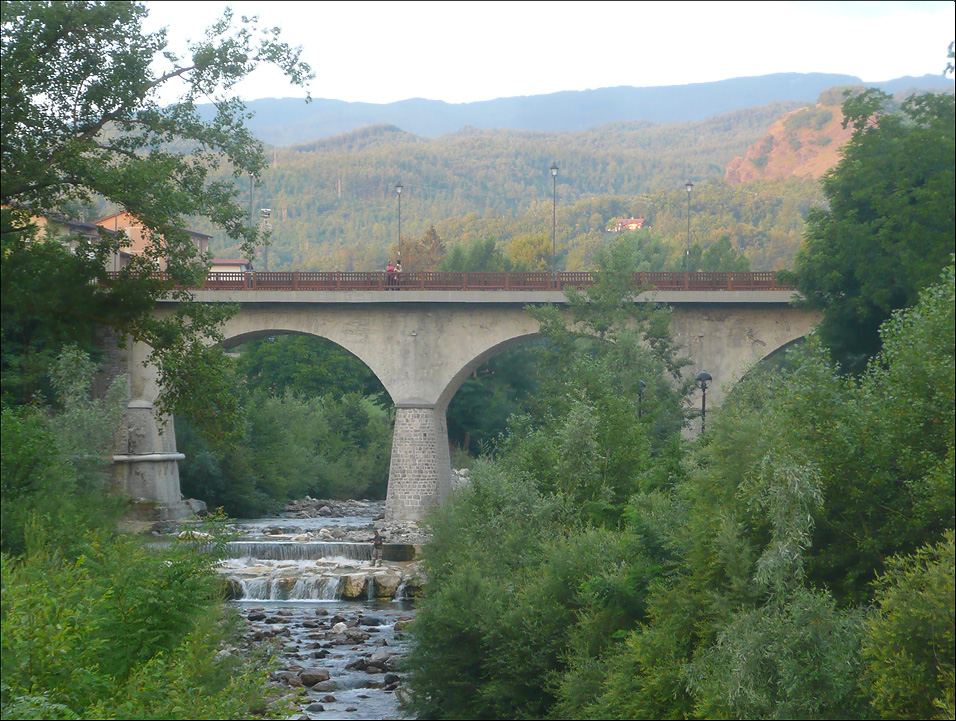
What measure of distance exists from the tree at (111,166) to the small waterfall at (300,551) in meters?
12.7

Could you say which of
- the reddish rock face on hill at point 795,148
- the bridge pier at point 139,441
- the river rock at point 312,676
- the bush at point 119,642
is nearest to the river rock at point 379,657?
the river rock at point 312,676

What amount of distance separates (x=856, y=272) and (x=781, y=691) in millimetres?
10019

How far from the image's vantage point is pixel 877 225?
1770 centimetres

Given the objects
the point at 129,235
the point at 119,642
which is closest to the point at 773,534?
the point at 119,642

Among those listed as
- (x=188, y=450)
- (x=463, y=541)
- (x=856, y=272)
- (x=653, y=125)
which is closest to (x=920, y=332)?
(x=856, y=272)

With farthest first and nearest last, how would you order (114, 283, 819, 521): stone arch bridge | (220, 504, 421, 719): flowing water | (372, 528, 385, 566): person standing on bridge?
(114, 283, 819, 521): stone arch bridge < (372, 528, 385, 566): person standing on bridge < (220, 504, 421, 719): flowing water

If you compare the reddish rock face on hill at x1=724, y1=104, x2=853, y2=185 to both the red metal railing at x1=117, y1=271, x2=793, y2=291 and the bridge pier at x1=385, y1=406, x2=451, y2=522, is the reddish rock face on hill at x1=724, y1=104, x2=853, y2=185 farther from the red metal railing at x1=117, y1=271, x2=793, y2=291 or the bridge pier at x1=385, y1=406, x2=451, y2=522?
the bridge pier at x1=385, y1=406, x2=451, y2=522

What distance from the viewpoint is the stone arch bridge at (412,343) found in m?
31.2

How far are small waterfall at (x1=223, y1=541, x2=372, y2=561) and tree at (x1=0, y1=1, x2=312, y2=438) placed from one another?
1272 cm

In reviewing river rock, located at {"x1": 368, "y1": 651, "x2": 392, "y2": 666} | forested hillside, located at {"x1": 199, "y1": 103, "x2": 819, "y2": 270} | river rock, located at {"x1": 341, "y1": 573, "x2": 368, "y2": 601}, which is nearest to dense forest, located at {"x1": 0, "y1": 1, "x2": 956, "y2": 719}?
river rock, located at {"x1": 368, "y1": 651, "x2": 392, "y2": 666}

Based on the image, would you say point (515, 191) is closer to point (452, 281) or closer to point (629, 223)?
point (629, 223)

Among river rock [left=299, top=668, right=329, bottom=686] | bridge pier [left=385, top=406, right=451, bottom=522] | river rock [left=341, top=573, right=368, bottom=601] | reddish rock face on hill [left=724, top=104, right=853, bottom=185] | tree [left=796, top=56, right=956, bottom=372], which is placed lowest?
river rock [left=341, top=573, right=368, bottom=601]

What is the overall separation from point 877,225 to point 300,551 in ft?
59.3

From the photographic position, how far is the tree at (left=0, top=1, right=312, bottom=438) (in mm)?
14289
